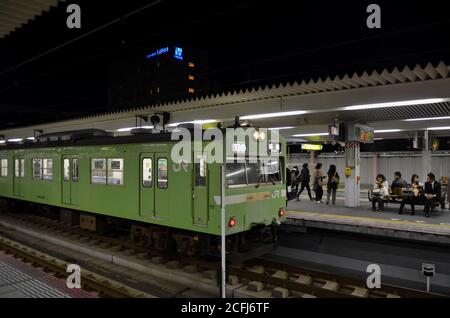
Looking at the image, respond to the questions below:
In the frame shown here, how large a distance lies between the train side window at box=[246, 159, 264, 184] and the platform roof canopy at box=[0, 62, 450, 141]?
238 centimetres

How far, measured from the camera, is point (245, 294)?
20.1ft

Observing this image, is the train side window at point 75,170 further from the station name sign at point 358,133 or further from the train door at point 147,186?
the station name sign at point 358,133

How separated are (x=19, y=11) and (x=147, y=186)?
4.09 m

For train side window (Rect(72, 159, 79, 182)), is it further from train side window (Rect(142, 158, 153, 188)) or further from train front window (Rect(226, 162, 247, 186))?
train front window (Rect(226, 162, 247, 186))

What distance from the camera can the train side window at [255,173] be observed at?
24.0 feet

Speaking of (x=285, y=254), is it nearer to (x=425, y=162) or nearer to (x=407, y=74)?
(x=407, y=74)

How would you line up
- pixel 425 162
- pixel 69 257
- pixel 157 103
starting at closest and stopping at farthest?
pixel 69 257 < pixel 157 103 < pixel 425 162

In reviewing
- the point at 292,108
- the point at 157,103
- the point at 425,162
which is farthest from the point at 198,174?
the point at 425,162

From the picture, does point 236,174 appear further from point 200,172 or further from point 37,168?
point 37,168

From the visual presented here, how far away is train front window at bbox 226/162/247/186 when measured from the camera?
6825 mm

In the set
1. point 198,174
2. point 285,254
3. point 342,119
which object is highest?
point 342,119

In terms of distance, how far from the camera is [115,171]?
869 centimetres

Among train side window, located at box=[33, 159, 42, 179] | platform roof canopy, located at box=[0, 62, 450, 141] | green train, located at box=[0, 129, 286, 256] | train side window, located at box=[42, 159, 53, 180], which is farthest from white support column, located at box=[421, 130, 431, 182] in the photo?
train side window, located at box=[33, 159, 42, 179]
